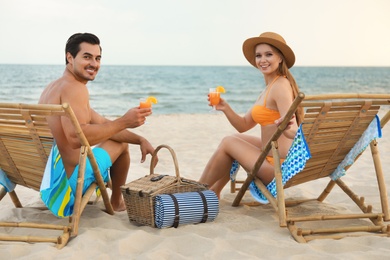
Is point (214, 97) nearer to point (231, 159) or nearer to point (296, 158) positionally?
point (231, 159)

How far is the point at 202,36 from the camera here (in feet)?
114

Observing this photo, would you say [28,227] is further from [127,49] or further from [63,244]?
[127,49]

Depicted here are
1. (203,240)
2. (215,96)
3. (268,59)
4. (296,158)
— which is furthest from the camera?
(268,59)

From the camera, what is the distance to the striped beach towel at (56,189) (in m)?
3.06

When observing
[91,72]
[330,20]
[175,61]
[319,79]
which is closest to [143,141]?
[91,72]

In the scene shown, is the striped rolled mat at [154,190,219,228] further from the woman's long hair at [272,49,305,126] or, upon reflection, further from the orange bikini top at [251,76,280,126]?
the woman's long hair at [272,49,305,126]

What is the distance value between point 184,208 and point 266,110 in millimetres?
930

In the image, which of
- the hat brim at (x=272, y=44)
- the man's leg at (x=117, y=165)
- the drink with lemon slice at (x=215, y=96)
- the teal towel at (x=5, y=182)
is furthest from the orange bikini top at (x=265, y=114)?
the teal towel at (x=5, y=182)

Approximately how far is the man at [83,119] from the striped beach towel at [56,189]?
0.22 ft

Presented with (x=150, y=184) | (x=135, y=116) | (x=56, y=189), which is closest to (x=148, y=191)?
(x=150, y=184)

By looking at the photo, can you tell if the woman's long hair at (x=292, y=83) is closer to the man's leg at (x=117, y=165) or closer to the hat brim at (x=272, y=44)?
the hat brim at (x=272, y=44)

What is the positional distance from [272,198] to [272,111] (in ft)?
2.12

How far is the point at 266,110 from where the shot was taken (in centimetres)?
363

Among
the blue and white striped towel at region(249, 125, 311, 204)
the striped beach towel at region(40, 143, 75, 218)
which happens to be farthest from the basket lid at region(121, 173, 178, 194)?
the blue and white striped towel at region(249, 125, 311, 204)
